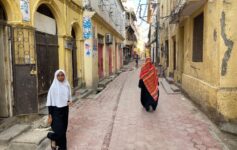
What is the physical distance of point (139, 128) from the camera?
253 inches

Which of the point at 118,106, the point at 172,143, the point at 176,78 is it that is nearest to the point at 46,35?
the point at 118,106

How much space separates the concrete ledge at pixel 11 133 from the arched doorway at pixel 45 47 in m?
2.10

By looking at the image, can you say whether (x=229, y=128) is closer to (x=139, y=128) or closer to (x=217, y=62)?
(x=217, y=62)

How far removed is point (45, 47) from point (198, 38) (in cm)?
500

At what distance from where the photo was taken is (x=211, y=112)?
6.95 m

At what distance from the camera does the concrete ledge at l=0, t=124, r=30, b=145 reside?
17.2 ft

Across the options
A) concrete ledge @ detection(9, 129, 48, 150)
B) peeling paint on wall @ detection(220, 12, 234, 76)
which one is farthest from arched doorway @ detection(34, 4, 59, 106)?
peeling paint on wall @ detection(220, 12, 234, 76)

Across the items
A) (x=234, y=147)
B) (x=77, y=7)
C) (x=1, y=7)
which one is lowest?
(x=234, y=147)

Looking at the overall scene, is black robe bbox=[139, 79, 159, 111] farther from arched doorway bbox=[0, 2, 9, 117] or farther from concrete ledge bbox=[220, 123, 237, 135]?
arched doorway bbox=[0, 2, 9, 117]

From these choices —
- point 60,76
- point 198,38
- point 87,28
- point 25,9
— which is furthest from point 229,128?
point 87,28

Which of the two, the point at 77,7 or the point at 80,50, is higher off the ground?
the point at 77,7

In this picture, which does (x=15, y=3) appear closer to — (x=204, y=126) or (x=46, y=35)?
(x=46, y=35)

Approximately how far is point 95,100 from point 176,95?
338 centimetres

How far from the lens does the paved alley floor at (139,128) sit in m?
5.32
